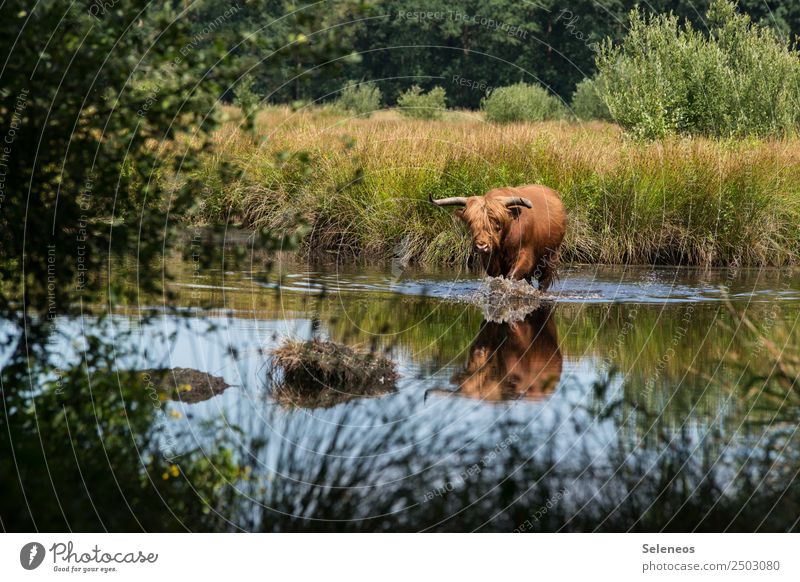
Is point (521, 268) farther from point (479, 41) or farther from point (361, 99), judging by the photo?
point (479, 41)

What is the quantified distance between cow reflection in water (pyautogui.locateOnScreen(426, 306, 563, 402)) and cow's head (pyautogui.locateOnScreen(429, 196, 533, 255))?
1288 millimetres

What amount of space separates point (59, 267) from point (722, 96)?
76.9ft

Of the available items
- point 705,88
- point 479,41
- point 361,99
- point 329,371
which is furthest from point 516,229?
point 479,41

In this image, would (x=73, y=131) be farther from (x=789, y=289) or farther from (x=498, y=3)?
(x=498, y=3)

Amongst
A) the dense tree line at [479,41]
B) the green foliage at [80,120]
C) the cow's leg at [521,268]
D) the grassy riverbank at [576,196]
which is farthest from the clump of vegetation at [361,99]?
the green foliage at [80,120]

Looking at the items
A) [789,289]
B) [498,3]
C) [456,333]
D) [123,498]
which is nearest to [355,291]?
[456,333]

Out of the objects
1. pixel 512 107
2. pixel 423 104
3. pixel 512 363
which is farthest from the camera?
pixel 423 104

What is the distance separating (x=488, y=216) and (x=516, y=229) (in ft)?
1.86

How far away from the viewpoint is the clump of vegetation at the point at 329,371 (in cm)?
858

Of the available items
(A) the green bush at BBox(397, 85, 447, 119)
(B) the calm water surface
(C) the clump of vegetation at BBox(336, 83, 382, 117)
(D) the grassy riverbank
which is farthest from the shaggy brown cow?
(A) the green bush at BBox(397, 85, 447, 119)

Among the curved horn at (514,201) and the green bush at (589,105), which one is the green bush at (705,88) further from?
the green bush at (589,105)

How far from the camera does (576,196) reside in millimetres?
18844

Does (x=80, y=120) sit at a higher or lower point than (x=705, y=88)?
lower

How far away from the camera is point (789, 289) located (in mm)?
15797
